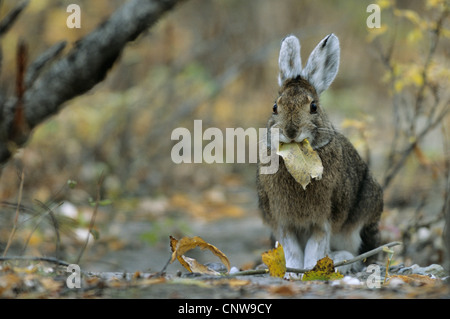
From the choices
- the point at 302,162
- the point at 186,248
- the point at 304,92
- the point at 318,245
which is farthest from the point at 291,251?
the point at 304,92

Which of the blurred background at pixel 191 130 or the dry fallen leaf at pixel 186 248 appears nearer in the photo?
the dry fallen leaf at pixel 186 248

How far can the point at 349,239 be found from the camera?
577 centimetres

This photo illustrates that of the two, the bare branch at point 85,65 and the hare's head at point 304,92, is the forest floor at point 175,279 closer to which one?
the hare's head at point 304,92

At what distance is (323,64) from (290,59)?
0.93 feet

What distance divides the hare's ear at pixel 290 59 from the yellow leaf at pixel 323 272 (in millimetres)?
1583

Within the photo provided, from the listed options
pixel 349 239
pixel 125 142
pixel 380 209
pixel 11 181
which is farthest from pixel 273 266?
pixel 125 142

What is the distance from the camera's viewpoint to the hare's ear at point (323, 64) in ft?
17.8

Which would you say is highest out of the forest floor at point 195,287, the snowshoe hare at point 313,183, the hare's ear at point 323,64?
the hare's ear at point 323,64

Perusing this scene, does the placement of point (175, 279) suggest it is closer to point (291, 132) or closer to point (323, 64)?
point (291, 132)

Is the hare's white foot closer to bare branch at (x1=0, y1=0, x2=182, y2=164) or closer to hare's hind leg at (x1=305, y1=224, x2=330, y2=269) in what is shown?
hare's hind leg at (x1=305, y1=224, x2=330, y2=269)

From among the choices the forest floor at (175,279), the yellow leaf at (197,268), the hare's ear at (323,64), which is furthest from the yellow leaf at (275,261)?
the hare's ear at (323,64)

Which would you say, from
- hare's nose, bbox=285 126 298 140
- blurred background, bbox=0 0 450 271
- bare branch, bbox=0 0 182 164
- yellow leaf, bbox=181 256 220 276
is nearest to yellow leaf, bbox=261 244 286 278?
yellow leaf, bbox=181 256 220 276
